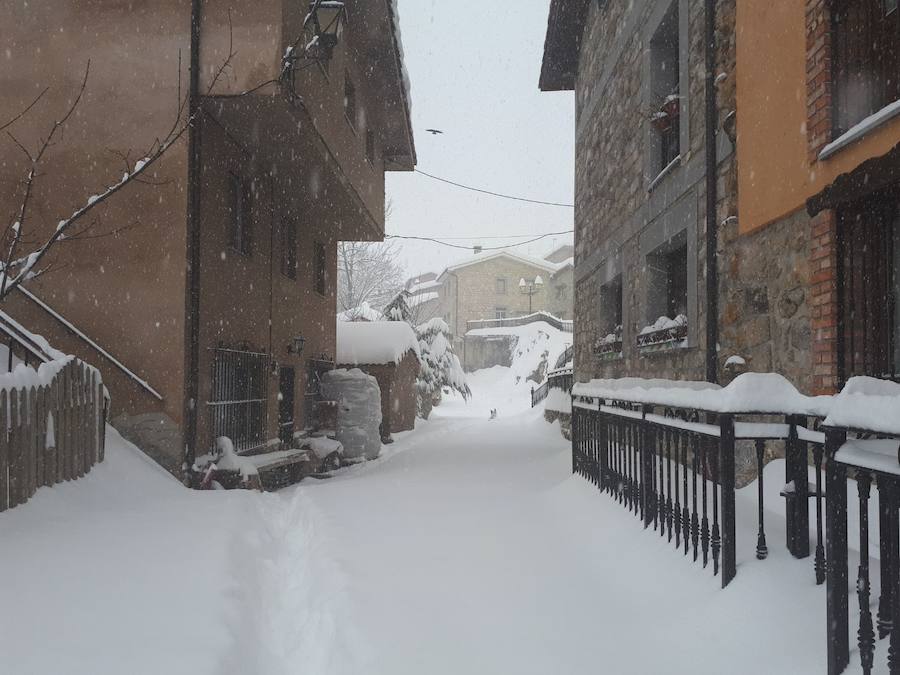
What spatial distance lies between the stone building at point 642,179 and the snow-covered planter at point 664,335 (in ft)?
0.07

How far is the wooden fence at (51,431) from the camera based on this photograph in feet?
16.2

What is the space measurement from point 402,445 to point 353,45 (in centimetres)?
807

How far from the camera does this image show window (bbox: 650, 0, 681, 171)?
26.8 ft

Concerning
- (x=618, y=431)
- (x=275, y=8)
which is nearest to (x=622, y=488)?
(x=618, y=431)

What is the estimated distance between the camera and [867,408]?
226 cm

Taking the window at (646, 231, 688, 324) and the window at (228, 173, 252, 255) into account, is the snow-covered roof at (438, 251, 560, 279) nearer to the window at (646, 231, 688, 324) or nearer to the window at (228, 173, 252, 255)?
the window at (228, 173, 252, 255)

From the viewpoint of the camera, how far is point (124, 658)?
2943 millimetres

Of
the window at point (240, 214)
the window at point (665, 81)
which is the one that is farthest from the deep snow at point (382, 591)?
the window at point (665, 81)

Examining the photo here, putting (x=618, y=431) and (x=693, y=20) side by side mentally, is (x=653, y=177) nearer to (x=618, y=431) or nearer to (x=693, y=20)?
(x=693, y=20)

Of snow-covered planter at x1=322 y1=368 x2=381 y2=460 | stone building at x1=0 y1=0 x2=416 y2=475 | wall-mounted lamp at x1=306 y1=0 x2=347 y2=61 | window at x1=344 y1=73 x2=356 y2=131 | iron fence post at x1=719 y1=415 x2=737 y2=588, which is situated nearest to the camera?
iron fence post at x1=719 y1=415 x2=737 y2=588

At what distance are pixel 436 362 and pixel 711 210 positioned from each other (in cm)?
1757

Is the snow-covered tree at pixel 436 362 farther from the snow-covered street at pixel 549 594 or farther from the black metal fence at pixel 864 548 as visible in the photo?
the black metal fence at pixel 864 548

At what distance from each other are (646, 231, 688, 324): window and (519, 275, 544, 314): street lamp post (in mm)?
42513

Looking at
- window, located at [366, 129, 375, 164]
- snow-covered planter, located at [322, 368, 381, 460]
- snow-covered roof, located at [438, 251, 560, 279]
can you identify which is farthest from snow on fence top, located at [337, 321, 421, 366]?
snow-covered roof, located at [438, 251, 560, 279]
